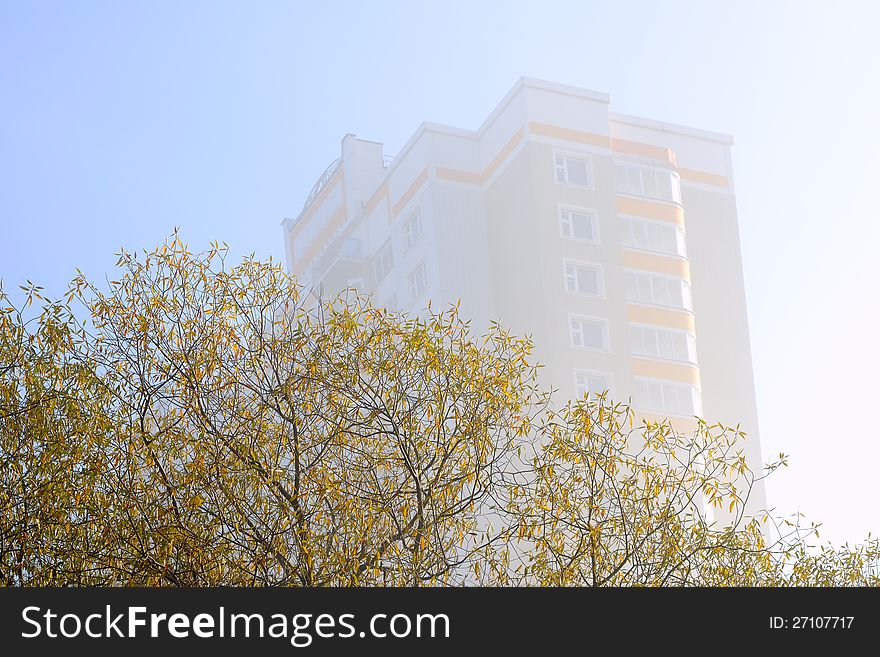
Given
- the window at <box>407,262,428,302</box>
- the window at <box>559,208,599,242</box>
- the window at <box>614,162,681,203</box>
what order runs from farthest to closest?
the window at <box>614,162,681,203</box> → the window at <box>407,262,428,302</box> → the window at <box>559,208,599,242</box>

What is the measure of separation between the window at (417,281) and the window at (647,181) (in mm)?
5925

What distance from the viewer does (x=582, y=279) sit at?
114 feet

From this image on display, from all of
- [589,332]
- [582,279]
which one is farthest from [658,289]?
[589,332]

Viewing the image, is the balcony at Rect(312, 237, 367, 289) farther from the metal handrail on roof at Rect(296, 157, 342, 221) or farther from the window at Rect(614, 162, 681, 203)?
the window at Rect(614, 162, 681, 203)

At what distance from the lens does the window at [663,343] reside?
112ft

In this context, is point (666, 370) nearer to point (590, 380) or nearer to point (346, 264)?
point (590, 380)

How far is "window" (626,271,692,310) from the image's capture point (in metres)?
34.9

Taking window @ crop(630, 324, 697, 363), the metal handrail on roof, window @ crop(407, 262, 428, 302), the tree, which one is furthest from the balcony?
the tree

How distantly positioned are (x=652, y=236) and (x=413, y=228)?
264 inches

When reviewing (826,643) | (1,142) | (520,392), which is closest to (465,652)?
(826,643)

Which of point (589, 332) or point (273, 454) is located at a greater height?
point (589, 332)

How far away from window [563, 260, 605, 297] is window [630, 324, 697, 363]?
4.59ft

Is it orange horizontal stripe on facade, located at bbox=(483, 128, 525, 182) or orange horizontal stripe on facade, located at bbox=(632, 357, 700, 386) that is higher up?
orange horizontal stripe on facade, located at bbox=(483, 128, 525, 182)

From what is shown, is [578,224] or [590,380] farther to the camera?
[578,224]
